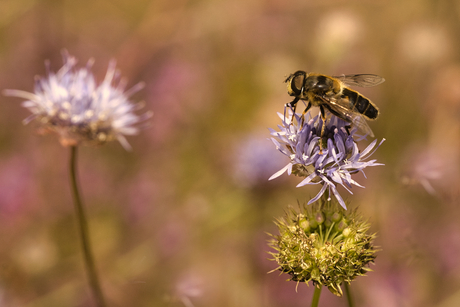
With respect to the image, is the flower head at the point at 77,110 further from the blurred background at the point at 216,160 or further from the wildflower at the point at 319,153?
the wildflower at the point at 319,153

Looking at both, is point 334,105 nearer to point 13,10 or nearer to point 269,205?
point 269,205

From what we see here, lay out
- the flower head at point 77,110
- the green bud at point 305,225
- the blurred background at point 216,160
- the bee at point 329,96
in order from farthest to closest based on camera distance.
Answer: the blurred background at point 216,160 < the flower head at point 77,110 < the bee at point 329,96 < the green bud at point 305,225

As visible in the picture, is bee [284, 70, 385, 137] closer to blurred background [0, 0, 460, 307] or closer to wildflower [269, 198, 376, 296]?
wildflower [269, 198, 376, 296]

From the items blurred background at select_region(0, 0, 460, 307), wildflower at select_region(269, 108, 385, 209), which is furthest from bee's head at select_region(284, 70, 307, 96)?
blurred background at select_region(0, 0, 460, 307)

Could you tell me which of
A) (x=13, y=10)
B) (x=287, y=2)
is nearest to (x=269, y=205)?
(x=287, y=2)

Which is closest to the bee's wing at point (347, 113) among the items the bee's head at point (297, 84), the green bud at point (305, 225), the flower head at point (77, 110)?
the bee's head at point (297, 84)
